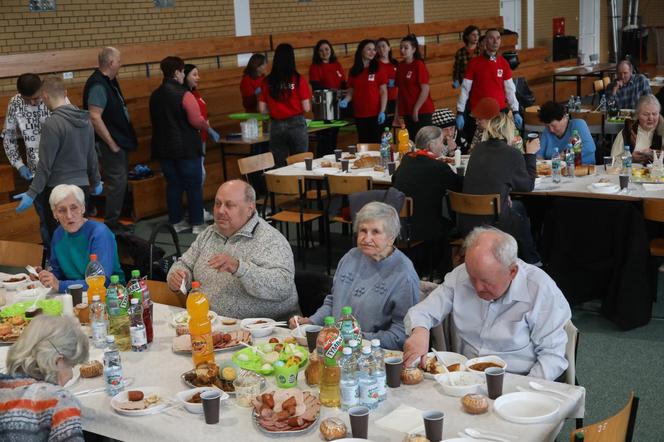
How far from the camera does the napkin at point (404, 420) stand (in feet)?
9.13

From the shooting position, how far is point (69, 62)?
371 inches

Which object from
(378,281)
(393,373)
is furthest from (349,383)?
(378,281)

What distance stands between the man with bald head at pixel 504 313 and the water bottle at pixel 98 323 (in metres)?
1.26

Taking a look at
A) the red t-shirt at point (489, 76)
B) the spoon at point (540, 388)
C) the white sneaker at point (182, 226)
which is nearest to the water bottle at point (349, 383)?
the spoon at point (540, 388)

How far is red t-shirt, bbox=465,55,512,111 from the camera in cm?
915

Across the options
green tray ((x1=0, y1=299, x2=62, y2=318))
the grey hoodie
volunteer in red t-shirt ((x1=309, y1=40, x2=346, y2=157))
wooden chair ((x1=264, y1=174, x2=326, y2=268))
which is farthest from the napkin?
volunteer in red t-shirt ((x1=309, y1=40, x2=346, y2=157))

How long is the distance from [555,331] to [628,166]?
3.29 metres

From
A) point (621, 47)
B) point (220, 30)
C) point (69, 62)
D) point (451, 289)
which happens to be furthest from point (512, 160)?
point (621, 47)

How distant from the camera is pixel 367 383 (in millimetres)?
2912

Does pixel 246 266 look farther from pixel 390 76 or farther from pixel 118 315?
pixel 390 76

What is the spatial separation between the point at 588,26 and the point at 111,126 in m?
15.7

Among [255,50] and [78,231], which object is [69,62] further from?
[78,231]

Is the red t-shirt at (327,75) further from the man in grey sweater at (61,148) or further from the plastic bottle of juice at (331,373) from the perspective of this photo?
the plastic bottle of juice at (331,373)

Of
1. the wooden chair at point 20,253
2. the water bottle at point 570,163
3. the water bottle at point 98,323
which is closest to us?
the water bottle at point 98,323
